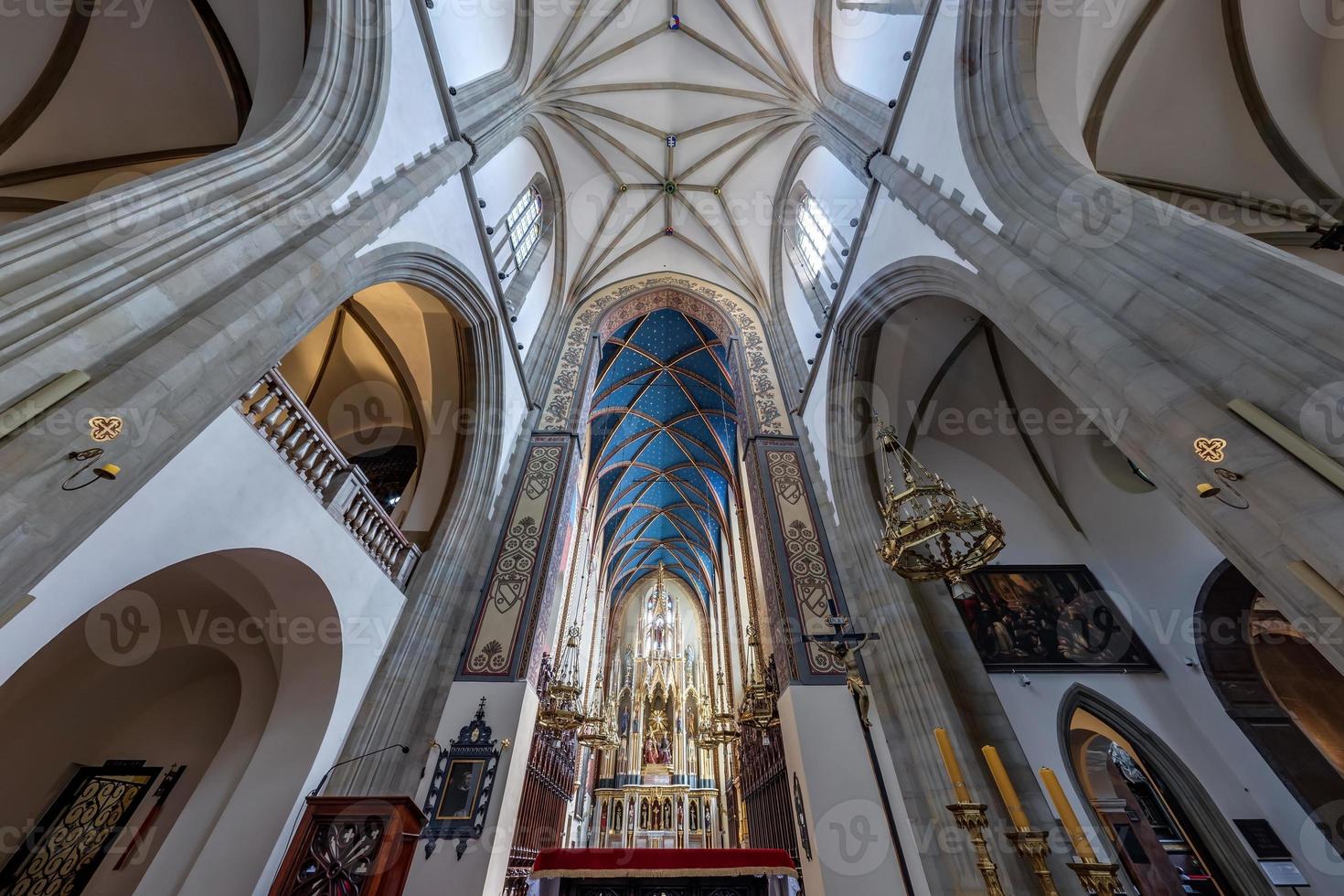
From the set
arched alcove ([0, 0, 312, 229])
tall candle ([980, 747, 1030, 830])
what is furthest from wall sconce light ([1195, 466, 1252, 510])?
arched alcove ([0, 0, 312, 229])

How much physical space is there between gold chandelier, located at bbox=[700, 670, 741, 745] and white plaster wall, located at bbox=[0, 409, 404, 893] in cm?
739

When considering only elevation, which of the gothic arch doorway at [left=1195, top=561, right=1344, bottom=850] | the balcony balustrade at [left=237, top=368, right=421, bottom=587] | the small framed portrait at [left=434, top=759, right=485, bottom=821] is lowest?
the small framed portrait at [left=434, top=759, right=485, bottom=821]

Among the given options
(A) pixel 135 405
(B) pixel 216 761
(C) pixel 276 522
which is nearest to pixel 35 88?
(C) pixel 276 522

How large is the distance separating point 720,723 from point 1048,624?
771cm

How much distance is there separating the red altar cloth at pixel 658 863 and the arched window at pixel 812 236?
330 inches

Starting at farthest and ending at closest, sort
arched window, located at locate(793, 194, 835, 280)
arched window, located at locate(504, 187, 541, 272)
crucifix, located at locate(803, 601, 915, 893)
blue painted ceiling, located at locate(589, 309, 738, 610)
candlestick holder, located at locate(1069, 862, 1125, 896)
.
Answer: blue painted ceiling, located at locate(589, 309, 738, 610)
arched window, located at locate(793, 194, 835, 280)
arched window, located at locate(504, 187, 541, 272)
crucifix, located at locate(803, 601, 915, 893)
candlestick holder, located at locate(1069, 862, 1125, 896)

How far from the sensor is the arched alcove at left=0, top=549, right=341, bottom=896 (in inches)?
159

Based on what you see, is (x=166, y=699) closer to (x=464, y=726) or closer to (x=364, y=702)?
(x=364, y=702)

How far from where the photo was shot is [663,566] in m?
22.6

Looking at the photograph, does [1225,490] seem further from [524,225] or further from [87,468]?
[524,225]

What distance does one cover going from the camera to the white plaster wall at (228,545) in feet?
8.54

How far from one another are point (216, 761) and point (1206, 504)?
A: 7417mm

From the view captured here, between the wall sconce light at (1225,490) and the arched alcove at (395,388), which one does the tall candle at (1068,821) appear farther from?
the arched alcove at (395,388)

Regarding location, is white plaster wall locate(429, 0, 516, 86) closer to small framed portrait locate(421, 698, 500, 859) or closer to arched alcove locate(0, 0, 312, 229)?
arched alcove locate(0, 0, 312, 229)
